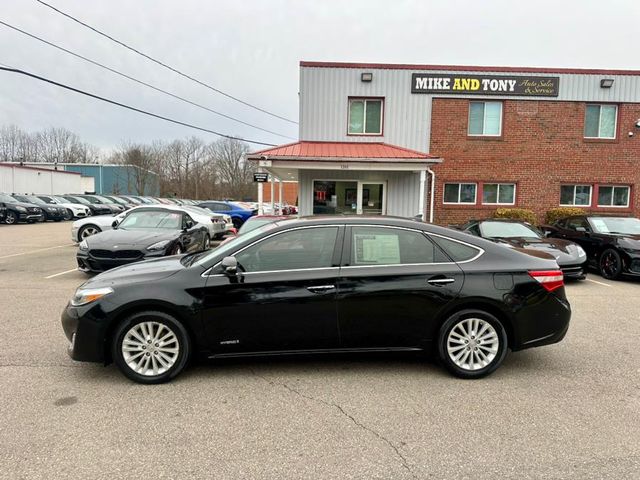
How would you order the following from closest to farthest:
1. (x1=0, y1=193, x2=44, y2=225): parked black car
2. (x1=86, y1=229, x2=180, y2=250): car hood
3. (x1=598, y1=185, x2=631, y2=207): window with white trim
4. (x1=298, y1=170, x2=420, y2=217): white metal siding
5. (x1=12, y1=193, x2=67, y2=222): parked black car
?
(x1=86, y1=229, x2=180, y2=250): car hood
(x1=298, y1=170, x2=420, y2=217): white metal siding
(x1=598, y1=185, x2=631, y2=207): window with white trim
(x1=0, y1=193, x2=44, y2=225): parked black car
(x1=12, y1=193, x2=67, y2=222): parked black car

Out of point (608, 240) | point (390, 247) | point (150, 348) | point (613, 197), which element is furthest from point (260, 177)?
point (613, 197)

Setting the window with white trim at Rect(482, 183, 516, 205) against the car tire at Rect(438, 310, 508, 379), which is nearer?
the car tire at Rect(438, 310, 508, 379)

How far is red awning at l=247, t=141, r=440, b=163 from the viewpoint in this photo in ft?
42.9

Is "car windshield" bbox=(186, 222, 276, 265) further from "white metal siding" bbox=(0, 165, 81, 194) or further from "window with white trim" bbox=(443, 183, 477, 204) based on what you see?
"white metal siding" bbox=(0, 165, 81, 194)

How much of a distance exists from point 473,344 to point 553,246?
6104 mm

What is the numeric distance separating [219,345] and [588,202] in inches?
667

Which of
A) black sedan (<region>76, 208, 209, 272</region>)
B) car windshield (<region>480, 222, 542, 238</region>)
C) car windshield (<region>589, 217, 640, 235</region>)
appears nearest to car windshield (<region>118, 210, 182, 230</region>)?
black sedan (<region>76, 208, 209, 272</region>)

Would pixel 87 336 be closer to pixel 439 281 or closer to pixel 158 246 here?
pixel 439 281

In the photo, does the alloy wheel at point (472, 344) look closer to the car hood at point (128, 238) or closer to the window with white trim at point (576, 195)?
the car hood at point (128, 238)

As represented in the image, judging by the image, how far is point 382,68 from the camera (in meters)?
15.6

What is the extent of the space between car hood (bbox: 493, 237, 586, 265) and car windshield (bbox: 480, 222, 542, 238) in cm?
29

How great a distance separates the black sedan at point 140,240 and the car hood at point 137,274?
4060mm

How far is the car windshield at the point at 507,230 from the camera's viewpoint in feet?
31.5

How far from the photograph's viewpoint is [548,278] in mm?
4004
